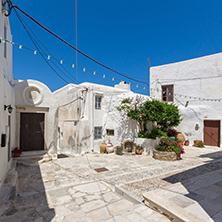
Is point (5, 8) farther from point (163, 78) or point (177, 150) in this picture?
point (163, 78)

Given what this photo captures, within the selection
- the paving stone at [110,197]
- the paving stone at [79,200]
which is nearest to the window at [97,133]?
the paving stone at [110,197]

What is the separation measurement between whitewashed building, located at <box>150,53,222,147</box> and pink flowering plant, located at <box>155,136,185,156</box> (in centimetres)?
534

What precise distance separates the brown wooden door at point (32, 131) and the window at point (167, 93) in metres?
10.8

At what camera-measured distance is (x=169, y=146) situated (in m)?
8.76

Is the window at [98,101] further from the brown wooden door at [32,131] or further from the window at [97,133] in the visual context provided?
the brown wooden door at [32,131]

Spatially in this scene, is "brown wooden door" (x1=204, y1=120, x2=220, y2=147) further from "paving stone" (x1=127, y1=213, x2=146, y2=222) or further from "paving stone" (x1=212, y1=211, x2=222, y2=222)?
"paving stone" (x1=127, y1=213, x2=146, y2=222)

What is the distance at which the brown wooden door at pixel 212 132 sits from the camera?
12.3 m

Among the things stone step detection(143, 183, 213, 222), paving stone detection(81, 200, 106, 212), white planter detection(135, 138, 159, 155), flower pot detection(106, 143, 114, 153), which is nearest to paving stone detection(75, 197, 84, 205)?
paving stone detection(81, 200, 106, 212)

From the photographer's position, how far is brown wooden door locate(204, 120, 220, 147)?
12.3 metres

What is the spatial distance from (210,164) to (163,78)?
9637mm

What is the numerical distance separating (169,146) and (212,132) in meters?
5.98

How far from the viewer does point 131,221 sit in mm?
3279

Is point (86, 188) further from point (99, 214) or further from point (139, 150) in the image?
point (139, 150)

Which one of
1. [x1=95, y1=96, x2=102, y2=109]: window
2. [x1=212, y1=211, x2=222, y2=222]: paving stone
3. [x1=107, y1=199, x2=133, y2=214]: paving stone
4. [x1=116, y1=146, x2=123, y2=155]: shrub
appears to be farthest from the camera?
[x1=95, y1=96, x2=102, y2=109]: window
